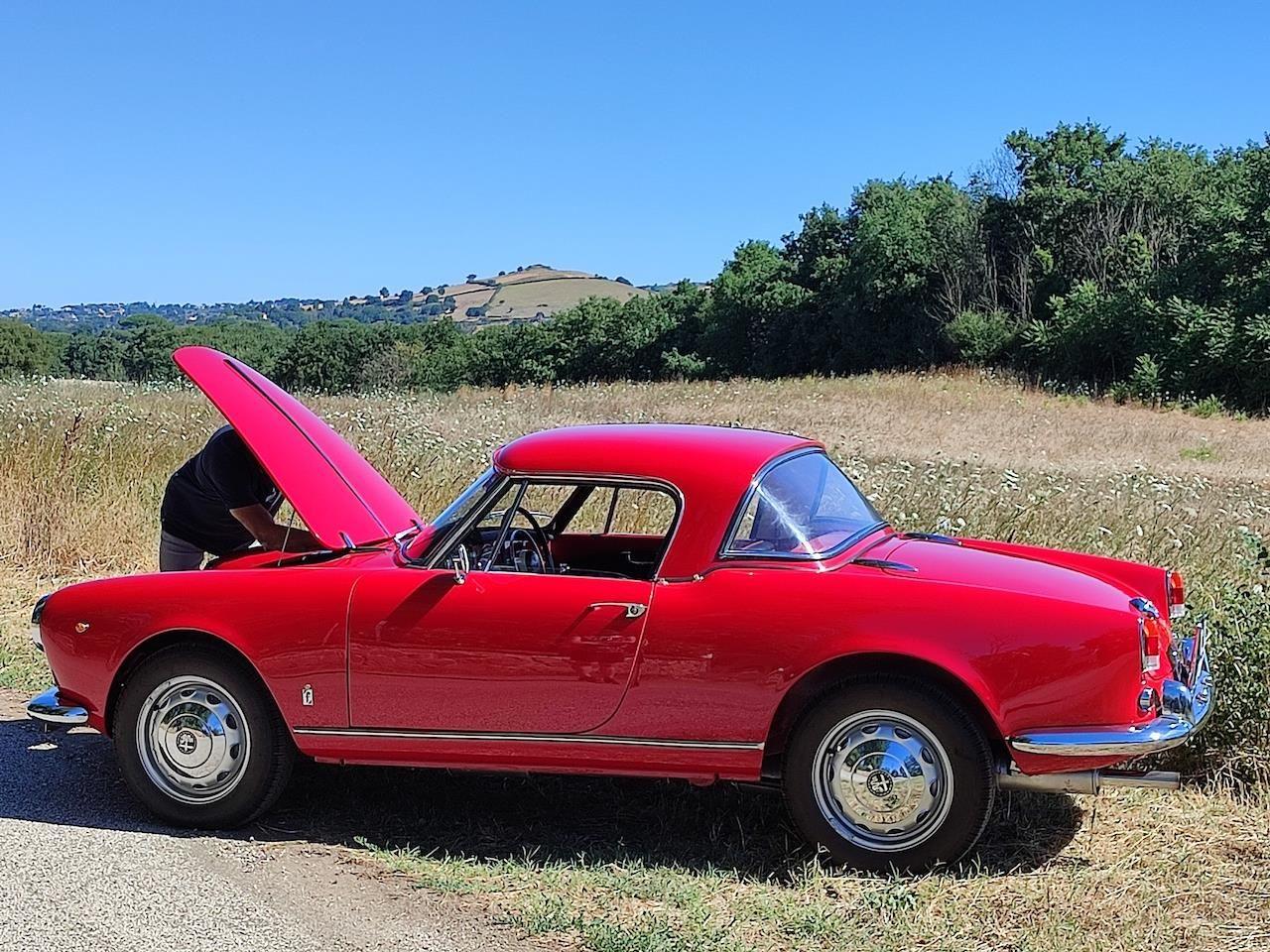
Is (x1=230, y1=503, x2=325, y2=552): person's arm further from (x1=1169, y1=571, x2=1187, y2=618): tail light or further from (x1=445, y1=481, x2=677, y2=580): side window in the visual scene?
(x1=1169, y1=571, x2=1187, y2=618): tail light

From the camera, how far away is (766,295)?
73812 millimetres

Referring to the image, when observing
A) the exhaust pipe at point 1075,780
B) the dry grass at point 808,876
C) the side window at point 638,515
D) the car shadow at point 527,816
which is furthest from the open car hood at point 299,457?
the exhaust pipe at point 1075,780

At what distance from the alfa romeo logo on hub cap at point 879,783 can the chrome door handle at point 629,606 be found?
0.96 meters

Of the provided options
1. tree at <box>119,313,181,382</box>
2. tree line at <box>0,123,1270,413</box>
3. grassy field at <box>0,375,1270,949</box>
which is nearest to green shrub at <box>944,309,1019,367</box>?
tree line at <box>0,123,1270,413</box>

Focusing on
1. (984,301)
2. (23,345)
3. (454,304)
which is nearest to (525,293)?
(454,304)

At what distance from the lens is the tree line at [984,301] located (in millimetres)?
39469

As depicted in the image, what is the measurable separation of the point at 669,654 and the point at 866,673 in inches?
26.6

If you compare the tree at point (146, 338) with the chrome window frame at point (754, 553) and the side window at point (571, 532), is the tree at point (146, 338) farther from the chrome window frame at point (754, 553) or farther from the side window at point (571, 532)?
the chrome window frame at point (754, 553)

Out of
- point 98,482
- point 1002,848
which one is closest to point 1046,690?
point 1002,848

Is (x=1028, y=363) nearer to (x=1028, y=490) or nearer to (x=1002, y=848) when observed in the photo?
(x=1028, y=490)

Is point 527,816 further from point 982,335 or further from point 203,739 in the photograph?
point 982,335

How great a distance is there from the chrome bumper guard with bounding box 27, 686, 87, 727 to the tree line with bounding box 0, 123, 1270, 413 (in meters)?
17.3

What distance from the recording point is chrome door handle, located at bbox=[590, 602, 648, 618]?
448 cm

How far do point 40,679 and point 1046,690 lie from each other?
223 inches
